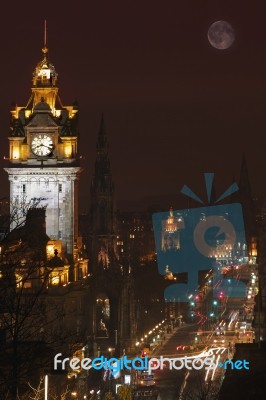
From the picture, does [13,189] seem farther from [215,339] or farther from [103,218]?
[103,218]

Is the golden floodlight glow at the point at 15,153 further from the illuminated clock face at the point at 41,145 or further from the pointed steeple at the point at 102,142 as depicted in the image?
the pointed steeple at the point at 102,142

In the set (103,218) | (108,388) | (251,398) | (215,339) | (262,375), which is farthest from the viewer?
(103,218)

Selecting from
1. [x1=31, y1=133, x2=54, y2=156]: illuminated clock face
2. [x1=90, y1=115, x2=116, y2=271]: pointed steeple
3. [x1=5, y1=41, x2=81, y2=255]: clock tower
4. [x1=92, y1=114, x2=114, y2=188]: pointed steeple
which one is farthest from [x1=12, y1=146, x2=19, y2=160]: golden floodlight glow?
[x1=92, y1=114, x2=114, y2=188]: pointed steeple

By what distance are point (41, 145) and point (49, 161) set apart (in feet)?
4.52

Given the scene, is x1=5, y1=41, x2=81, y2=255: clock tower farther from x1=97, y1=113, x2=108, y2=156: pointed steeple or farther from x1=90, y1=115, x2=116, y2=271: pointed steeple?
x1=90, y1=115, x2=116, y2=271: pointed steeple

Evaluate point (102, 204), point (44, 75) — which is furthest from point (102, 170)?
point (44, 75)

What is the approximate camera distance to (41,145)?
88812 millimetres

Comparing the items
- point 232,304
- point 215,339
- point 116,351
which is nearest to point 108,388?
point 116,351

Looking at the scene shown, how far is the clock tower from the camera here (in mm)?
88000

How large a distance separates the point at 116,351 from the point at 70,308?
8851mm

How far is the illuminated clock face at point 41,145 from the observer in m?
88.6

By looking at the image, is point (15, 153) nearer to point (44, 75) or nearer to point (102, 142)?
point (44, 75)

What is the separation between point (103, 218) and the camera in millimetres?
139500

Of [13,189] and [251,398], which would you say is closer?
[251,398]
